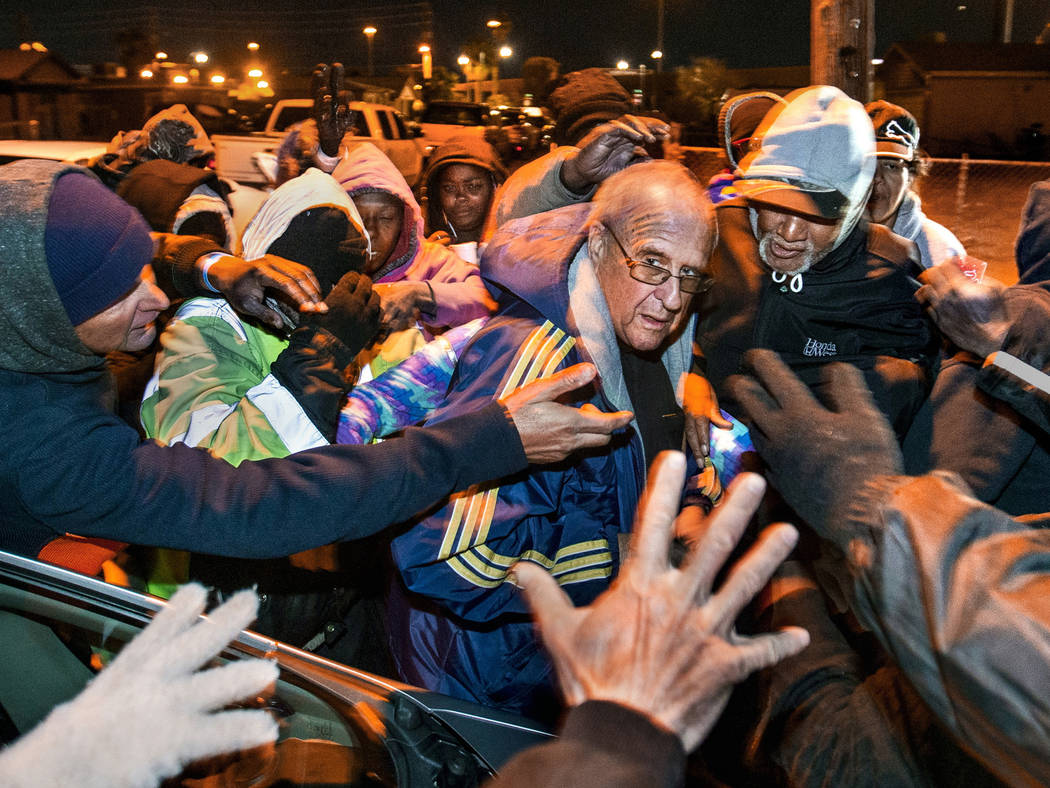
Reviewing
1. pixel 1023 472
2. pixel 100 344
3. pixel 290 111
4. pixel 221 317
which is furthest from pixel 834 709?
pixel 290 111

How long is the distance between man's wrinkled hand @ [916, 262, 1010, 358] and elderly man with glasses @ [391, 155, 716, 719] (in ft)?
2.32

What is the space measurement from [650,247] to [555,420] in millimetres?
831

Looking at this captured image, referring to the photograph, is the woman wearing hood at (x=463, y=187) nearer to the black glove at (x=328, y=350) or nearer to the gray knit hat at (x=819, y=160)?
the gray knit hat at (x=819, y=160)

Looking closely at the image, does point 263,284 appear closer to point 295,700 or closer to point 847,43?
point 295,700

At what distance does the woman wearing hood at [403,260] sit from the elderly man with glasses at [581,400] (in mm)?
709

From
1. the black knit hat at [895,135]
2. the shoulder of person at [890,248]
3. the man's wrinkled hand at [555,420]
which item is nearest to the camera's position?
the man's wrinkled hand at [555,420]

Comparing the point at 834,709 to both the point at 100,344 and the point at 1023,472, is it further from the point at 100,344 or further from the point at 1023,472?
the point at 100,344

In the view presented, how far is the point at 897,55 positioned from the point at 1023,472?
42853 millimetres

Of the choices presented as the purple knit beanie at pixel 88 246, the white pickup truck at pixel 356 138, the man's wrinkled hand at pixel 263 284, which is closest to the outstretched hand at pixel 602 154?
the man's wrinkled hand at pixel 263 284

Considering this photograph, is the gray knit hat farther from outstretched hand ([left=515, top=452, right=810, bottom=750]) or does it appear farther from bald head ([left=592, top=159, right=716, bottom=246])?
outstretched hand ([left=515, top=452, right=810, bottom=750])

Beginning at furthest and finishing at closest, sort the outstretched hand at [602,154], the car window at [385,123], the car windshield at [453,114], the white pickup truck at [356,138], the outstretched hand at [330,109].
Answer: the car windshield at [453,114]
the car window at [385,123]
the white pickup truck at [356,138]
the outstretched hand at [330,109]
the outstretched hand at [602,154]

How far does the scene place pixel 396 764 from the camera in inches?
67.9

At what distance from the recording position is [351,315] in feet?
7.98

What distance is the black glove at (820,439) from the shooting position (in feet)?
4.97
